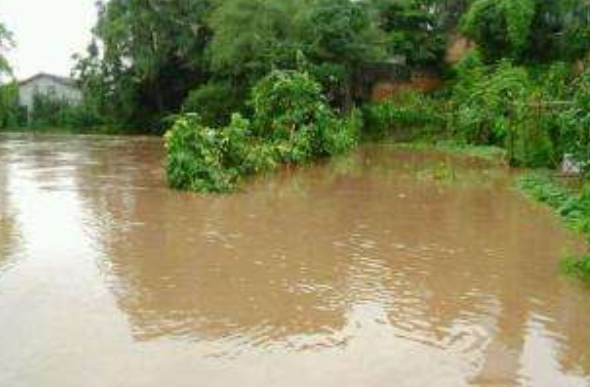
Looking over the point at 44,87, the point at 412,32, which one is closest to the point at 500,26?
the point at 412,32

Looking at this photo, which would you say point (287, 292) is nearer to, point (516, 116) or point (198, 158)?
point (198, 158)

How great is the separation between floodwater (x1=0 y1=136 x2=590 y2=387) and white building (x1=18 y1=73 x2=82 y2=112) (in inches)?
1731

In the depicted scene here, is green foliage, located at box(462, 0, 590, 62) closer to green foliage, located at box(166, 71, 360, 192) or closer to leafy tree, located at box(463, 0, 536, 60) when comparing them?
leafy tree, located at box(463, 0, 536, 60)

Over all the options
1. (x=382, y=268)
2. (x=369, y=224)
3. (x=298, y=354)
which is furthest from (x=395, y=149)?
(x=298, y=354)

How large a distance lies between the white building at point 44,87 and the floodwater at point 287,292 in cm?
4397

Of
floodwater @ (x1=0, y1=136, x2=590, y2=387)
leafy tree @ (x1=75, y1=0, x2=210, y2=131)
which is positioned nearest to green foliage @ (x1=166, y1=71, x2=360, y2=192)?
floodwater @ (x1=0, y1=136, x2=590, y2=387)

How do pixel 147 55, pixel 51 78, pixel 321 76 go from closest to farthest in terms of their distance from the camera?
pixel 321 76 < pixel 147 55 < pixel 51 78

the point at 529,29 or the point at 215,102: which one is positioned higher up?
the point at 529,29

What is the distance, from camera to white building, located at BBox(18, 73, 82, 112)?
5843cm

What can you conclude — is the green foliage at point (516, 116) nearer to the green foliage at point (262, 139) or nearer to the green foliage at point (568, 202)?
the green foliage at point (568, 202)

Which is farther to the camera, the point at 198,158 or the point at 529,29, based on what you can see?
the point at 529,29

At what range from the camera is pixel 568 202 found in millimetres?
14203

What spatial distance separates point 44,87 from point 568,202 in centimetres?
5074

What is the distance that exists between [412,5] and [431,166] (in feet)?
56.2
